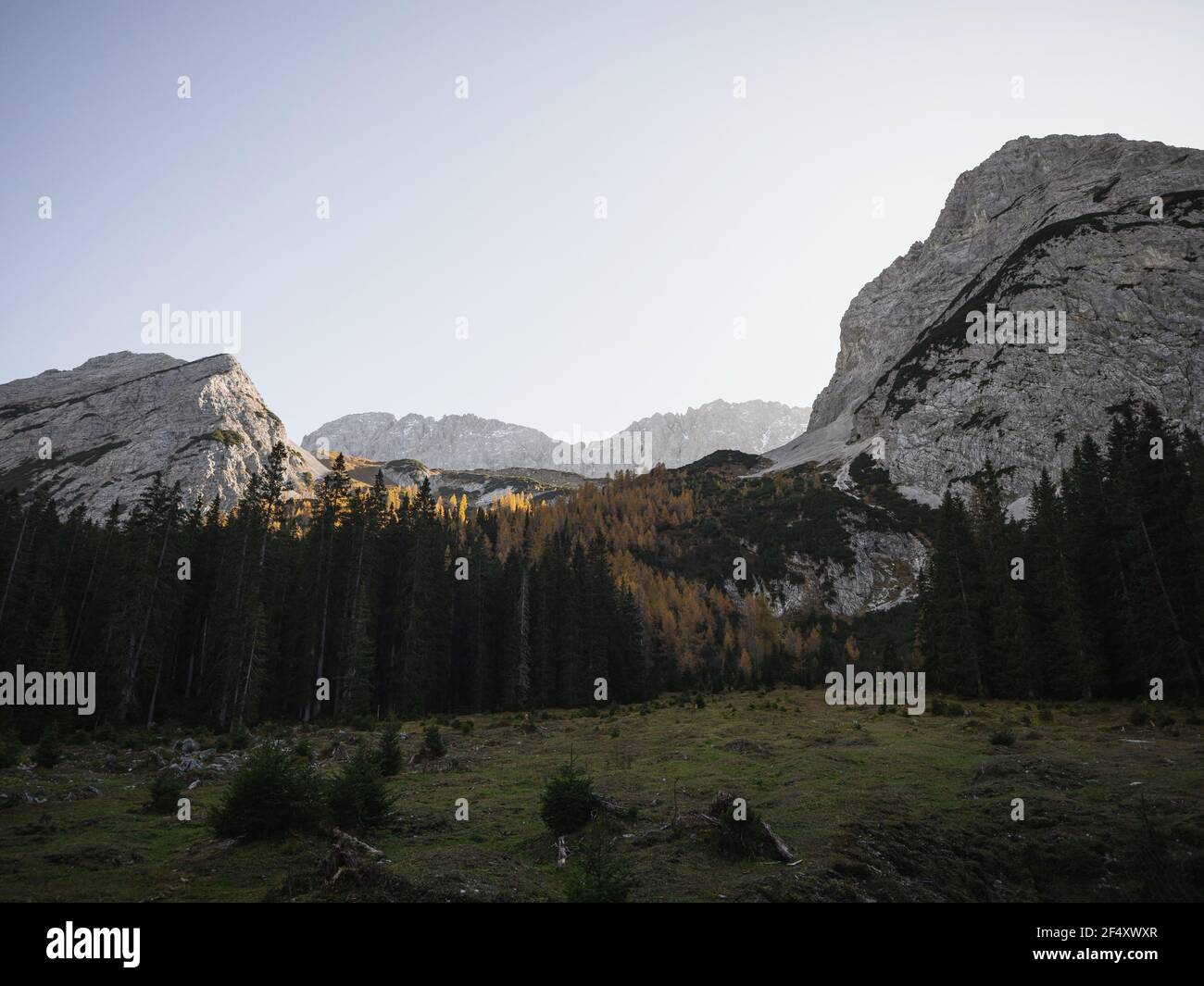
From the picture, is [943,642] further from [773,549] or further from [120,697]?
[773,549]

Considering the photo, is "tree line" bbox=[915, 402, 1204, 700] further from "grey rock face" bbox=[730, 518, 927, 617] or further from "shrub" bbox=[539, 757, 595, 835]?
"grey rock face" bbox=[730, 518, 927, 617]

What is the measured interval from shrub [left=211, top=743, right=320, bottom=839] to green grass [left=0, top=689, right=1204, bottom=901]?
45 cm

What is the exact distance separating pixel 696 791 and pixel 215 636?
144 ft

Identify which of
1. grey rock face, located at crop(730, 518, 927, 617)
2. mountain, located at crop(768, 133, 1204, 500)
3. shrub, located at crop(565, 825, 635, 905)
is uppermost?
mountain, located at crop(768, 133, 1204, 500)

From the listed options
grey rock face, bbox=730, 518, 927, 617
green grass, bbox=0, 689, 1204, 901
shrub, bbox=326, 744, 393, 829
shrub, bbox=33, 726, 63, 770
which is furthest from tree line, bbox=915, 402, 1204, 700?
grey rock face, bbox=730, 518, 927, 617

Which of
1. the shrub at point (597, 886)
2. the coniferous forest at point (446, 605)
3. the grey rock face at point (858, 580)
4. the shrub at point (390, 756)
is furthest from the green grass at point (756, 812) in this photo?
the grey rock face at point (858, 580)

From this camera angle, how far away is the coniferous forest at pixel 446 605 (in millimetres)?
42781

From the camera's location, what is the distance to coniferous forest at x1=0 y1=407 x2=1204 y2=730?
42.8m

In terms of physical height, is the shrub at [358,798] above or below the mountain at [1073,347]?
below

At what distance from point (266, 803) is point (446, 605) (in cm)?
5340

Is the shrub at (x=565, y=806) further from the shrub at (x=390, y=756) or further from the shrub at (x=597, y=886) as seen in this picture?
the shrub at (x=390, y=756)

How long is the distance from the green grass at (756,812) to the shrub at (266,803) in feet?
1.47

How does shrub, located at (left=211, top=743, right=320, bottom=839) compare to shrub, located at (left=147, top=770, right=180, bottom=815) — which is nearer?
shrub, located at (left=211, top=743, right=320, bottom=839)

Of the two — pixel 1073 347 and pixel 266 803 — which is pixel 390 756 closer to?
pixel 266 803
